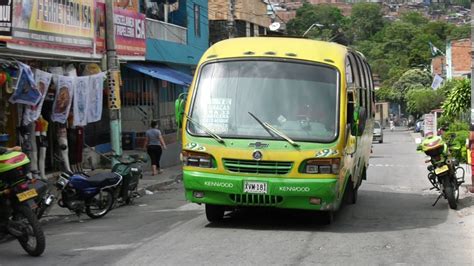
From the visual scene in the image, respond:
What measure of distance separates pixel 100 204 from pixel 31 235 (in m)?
3.70

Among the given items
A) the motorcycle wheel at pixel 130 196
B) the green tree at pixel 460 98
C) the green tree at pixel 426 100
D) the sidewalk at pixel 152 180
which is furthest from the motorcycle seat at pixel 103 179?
the green tree at pixel 426 100

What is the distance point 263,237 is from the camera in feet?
29.7

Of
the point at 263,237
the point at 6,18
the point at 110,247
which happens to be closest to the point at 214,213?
the point at 263,237

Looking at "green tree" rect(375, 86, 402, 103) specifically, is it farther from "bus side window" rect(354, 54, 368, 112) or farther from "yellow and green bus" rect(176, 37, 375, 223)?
"yellow and green bus" rect(176, 37, 375, 223)

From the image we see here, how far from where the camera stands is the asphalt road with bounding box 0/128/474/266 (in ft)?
25.6

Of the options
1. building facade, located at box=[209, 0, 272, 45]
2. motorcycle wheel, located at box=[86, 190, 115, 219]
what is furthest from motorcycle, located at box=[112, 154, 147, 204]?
building facade, located at box=[209, 0, 272, 45]

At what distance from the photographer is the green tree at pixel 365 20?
107 metres

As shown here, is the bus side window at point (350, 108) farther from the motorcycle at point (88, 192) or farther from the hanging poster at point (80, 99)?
the hanging poster at point (80, 99)

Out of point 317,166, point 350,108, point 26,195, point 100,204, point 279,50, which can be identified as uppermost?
point 279,50

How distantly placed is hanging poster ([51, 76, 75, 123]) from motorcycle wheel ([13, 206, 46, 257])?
→ 709 cm

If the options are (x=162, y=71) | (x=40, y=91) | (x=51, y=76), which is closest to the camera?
(x=40, y=91)

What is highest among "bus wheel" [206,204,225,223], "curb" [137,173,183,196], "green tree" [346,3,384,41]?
"green tree" [346,3,384,41]

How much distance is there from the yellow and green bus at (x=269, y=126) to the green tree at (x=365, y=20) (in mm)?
97495

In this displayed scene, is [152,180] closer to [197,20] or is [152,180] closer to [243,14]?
[197,20]
